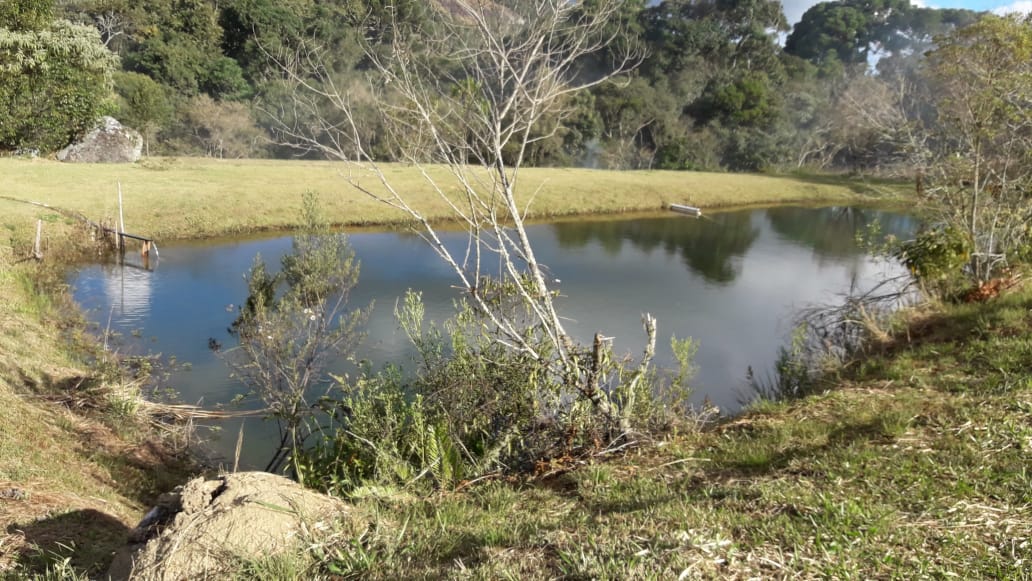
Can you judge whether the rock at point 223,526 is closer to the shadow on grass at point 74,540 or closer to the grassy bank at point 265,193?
the shadow on grass at point 74,540

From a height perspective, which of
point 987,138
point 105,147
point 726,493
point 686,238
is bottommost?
point 726,493

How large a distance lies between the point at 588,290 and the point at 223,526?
11.5m

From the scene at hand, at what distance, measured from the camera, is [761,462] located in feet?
13.8

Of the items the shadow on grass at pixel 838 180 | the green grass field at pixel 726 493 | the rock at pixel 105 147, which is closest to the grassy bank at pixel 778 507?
the green grass field at pixel 726 493

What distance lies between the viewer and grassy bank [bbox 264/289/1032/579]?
2.72 meters

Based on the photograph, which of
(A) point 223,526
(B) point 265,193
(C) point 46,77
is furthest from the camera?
(C) point 46,77

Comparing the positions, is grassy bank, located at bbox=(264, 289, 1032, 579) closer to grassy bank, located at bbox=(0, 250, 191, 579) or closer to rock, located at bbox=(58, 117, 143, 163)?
grassy bank, located at bbox=(0, 250, 191, 579)

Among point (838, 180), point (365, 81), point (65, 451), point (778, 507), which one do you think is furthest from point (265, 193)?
point (838, 180)

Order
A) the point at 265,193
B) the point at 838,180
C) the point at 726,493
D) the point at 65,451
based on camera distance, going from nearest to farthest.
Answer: the point at 726,493
the point at 65,451
the point at 265,193
the point at 838,180

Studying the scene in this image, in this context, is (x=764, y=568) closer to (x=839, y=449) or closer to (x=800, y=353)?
(x=839, y=449)

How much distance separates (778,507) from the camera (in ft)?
10.8

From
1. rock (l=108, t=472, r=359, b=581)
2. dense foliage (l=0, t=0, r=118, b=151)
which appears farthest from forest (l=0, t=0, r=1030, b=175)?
rock (l=108, t=472, r=359, b=581)

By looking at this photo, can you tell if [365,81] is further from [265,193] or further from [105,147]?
[105,147]

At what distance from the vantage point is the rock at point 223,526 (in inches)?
111
